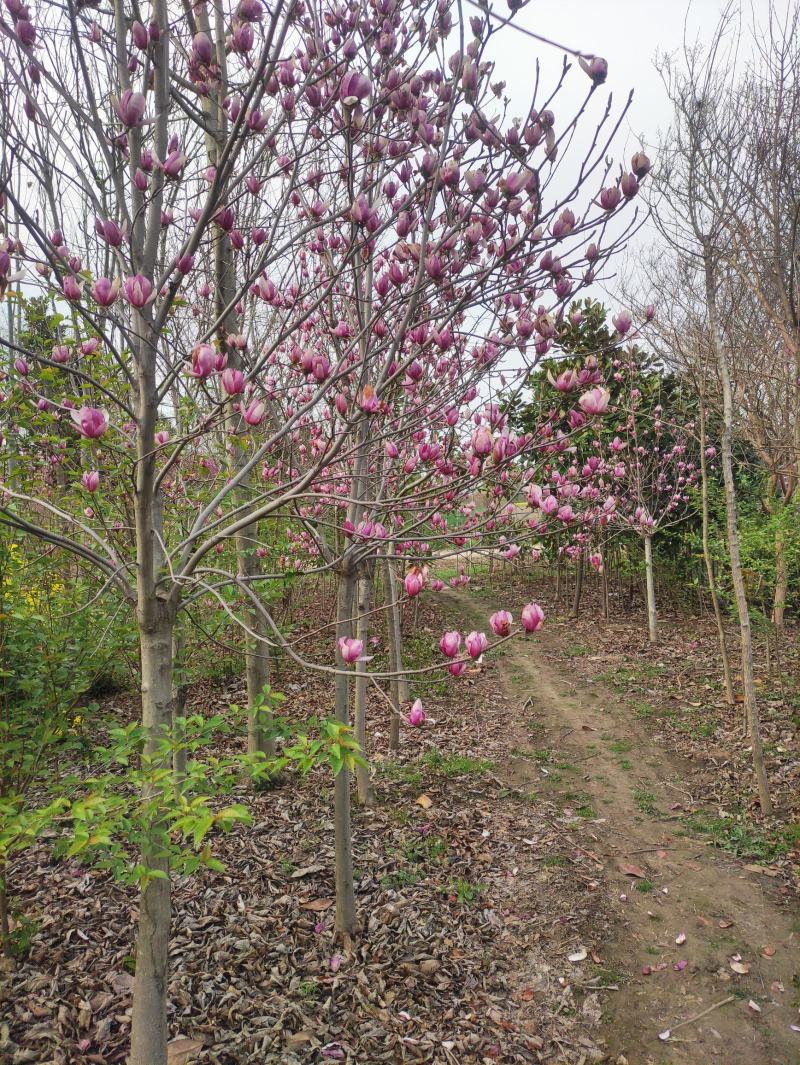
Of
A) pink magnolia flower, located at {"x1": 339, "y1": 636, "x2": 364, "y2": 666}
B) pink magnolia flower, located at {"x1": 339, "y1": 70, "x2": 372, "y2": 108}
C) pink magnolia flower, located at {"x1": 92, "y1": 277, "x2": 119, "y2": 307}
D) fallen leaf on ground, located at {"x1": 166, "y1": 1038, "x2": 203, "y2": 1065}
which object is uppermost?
pink magnolia flower, located at {"x1": 339, "y1": 70, "x2": 372, "y2": 108}

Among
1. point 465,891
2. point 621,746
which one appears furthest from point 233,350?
point 621,746

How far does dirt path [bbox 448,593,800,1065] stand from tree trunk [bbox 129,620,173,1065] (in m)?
2.17

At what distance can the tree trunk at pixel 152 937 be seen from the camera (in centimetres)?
214

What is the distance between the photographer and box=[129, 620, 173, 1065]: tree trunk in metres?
2.14

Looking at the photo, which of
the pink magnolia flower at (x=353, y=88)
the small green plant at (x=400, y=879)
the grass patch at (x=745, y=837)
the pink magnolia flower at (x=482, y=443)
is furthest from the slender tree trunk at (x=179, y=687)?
the grass patch at (x=745, y=837)

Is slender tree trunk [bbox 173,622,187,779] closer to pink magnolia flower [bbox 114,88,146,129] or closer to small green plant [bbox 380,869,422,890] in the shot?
small green plant [bbox 380,869,422,890]

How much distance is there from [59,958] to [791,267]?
21.5 ft

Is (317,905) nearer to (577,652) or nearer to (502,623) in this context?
(502,623)

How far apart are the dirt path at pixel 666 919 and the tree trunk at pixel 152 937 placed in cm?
217

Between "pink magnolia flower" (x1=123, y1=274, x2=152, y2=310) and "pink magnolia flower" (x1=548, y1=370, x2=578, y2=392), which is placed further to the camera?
"pink magnolia flower" (x1=548, y1=370, x2=578, y2=392)

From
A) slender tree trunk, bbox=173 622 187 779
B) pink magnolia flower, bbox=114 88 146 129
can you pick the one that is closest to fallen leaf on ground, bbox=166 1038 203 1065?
slender tree trunk, bbox=173 622 187 779

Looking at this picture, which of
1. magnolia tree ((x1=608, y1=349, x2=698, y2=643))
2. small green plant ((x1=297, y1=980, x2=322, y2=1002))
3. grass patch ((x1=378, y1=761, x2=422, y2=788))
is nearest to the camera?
small green plant ((x1=297, y1=980, x2=322, y2=1002))

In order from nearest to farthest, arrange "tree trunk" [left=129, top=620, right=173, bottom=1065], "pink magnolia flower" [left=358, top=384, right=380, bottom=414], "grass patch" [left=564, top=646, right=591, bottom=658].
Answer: "pink magnolia flower" [left=358, top=384, right=380, bottom=414]
"tree trunk" [left=129, top=620, right=173, bottom=1065]
"grass patch" [left=564, top=646, right=591, bottom=658]

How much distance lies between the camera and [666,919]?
12.4 feet
